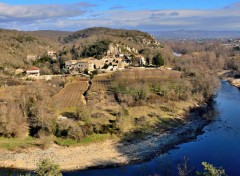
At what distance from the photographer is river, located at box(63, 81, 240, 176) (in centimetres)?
3575

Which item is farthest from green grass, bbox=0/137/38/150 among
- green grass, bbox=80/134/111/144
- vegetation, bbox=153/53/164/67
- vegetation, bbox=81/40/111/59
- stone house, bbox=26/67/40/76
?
vegetation, bbox=81/40/111/59

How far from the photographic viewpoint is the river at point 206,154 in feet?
A: 117

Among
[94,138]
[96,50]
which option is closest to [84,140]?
[94,138]

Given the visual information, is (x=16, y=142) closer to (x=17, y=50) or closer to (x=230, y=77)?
(x=17, y=50)

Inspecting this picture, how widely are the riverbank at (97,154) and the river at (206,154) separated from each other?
4.59 feet

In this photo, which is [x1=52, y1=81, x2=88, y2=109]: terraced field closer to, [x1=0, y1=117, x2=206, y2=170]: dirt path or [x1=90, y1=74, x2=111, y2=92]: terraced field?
[x1=90, y1=74, x2=111, y2=92]: terraced field

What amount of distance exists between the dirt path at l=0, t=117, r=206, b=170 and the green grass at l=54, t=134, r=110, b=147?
81 centimetres

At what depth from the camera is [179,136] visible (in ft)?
157

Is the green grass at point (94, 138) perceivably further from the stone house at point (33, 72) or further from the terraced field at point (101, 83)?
the stone house at point (33, 72)

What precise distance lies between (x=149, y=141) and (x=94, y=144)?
7.17 meters

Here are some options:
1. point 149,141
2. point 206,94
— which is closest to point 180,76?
point 206,94

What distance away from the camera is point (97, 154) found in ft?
133

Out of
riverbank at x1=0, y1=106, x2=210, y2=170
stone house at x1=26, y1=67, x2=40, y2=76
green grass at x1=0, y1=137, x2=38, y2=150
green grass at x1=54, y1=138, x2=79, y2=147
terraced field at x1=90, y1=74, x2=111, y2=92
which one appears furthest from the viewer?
stone house at x1=26, y1=67, x2=40, y2=76

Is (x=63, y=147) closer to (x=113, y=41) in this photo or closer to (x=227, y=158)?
(x=227, y=158)
